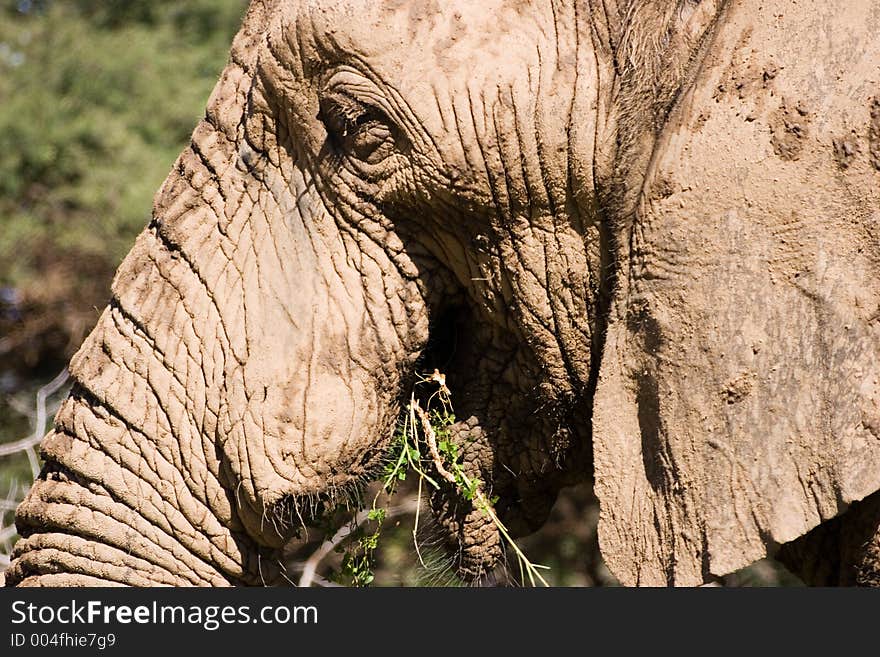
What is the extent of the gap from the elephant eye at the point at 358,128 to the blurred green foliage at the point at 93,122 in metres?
4.42

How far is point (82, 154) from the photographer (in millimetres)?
7324

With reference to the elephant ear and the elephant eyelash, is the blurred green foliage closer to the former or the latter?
the elephant eyelash

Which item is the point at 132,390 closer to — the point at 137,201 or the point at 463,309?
the point at 463,309

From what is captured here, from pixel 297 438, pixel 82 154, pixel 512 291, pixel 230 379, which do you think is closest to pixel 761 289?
pixel 512 291

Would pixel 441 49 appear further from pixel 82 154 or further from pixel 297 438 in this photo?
pixel 82 154

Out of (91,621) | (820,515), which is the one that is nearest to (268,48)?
(91,621)

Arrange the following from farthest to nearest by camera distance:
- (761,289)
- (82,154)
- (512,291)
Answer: (82,154), (512,291), (761,289)

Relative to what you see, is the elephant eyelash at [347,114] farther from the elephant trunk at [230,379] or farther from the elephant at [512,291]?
the elephant trunk at [230,379]

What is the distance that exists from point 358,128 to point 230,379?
0.55 metres

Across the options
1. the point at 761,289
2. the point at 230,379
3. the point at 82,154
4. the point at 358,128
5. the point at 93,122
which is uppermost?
the point at 93,122

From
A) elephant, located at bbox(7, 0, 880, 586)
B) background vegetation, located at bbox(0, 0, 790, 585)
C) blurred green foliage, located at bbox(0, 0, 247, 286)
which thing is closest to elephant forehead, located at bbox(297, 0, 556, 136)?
elephant, located at bbox(7, 0, 880, 586)

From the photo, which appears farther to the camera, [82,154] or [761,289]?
[82,154]

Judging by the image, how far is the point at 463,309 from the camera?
285 centimetres

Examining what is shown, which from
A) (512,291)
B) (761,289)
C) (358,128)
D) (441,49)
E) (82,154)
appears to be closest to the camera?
(761,289)
